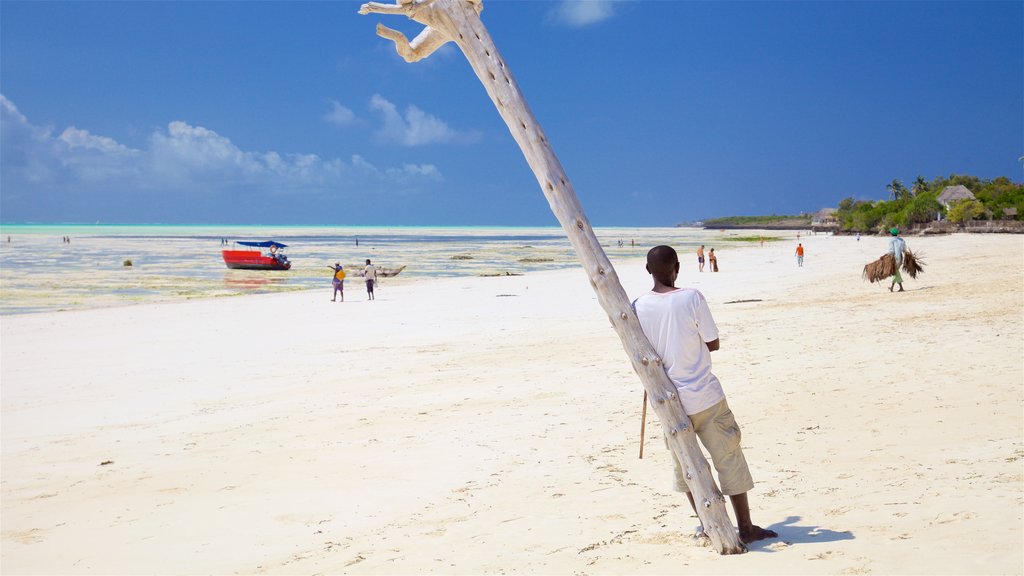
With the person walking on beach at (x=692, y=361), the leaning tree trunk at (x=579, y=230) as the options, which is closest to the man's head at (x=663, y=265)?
the person walking on beach at (x=692, y=361)

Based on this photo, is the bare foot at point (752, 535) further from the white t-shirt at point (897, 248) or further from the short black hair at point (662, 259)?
the white t-shirt at point (897, 248)

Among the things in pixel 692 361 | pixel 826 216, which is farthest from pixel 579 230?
pixel 826 216

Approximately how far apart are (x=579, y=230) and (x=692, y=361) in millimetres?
945

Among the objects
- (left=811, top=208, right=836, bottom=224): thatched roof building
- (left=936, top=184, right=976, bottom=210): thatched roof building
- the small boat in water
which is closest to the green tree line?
(left=936, top=184, right=976, bottom=210): thatched roof building

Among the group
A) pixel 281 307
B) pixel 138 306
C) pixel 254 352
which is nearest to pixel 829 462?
pixel 254 352

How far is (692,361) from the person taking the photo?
167 inches

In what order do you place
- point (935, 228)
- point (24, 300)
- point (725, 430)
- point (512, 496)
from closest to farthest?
point (725, 430)
point (512, 496)
point (24, 300)
point (935, 228)

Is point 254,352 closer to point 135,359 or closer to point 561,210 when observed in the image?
point 135,359

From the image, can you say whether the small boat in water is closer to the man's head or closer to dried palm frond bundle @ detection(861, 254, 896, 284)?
dried palm frond bundle @ detection(861, 254, 896, 284)

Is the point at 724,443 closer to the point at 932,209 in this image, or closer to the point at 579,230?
the point at 579,230

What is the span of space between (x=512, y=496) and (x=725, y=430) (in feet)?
6.97

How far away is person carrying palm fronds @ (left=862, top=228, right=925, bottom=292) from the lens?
1848 centimetres

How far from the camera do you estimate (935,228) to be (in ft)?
246

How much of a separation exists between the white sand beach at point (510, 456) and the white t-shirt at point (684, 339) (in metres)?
0.88
